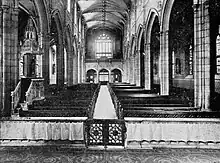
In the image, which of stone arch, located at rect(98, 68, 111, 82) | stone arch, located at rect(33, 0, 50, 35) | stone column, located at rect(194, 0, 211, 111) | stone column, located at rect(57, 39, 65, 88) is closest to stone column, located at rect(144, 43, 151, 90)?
stone column, located at rect(57, 39, 65, 88)

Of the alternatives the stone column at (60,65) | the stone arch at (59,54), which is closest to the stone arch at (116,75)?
the stone arch at (59,54)

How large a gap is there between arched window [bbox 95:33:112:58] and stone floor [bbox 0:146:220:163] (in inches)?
1269

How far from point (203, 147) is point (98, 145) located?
259 cm

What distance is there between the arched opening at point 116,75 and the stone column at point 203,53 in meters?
28.1

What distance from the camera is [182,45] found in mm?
17625

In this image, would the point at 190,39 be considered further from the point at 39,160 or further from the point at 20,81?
the point at 39,160

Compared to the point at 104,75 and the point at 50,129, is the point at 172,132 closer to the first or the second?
the point at 50,129

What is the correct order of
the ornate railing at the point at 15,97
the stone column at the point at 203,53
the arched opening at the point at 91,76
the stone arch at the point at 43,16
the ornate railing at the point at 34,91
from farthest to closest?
the arched opening at the point at 91,76
the stone arch at the point at 43,16
the ornate railing at the point at 34,91
the ornate railing at the point at 15,97
the stone column at the point at 203,53

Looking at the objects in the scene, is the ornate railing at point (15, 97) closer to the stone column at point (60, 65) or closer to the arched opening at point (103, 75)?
the stone column at point (60, 65)

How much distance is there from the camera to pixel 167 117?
6.83 m

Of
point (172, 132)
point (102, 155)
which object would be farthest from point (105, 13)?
point (102, 155)

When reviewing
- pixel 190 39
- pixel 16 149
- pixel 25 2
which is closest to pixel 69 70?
pixel 25 2

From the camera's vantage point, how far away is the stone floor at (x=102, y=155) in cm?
477

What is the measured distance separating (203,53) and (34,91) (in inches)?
276
